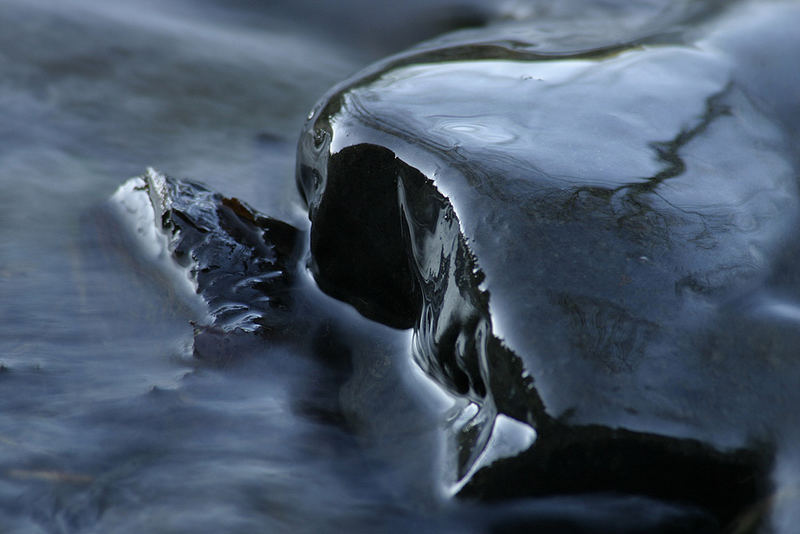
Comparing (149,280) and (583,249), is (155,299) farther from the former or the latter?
(583,249)

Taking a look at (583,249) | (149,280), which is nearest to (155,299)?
(149,280)

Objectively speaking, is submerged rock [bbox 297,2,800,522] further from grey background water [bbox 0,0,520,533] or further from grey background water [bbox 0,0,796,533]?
grey background water [bbox 0,0,520,533]

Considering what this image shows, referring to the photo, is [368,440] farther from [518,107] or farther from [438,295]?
[518,107]

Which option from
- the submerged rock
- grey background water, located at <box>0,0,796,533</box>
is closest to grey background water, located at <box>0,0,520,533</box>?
grey background water, located at <box>0,0,796,533</box>

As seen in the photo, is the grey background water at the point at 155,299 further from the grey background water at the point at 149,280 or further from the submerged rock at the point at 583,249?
the submerged rock at the point at 583,249

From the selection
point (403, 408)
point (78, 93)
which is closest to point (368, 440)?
point (403, 408)

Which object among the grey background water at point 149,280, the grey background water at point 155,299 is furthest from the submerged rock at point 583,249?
the grey background water at point 149,280

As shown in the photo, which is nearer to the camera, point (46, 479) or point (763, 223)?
point (46, 479)
